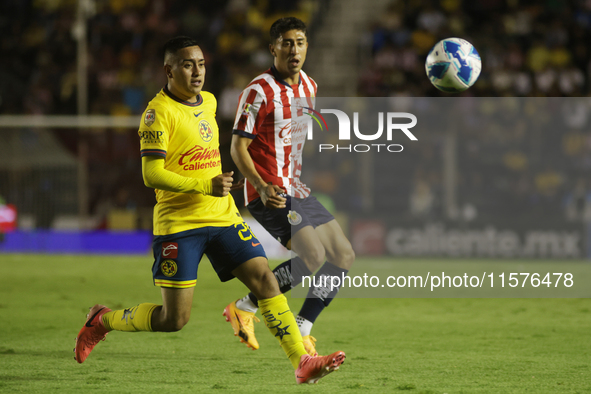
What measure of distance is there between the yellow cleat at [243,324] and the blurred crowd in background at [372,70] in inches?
300

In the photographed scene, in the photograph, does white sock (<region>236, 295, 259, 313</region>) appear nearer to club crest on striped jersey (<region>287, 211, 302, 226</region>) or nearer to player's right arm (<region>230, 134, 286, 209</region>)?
club crest on striped jersey (<region>287, 211, 302, 226</region>)

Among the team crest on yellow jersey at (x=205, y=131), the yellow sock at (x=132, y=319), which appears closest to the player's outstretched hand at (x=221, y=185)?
the team crest on yellow jersey at (x=205, y=131)

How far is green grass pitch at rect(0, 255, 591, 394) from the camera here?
14.8 feet

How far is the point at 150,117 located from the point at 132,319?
4.28ft

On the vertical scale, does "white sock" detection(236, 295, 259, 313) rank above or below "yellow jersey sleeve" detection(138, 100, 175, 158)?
below

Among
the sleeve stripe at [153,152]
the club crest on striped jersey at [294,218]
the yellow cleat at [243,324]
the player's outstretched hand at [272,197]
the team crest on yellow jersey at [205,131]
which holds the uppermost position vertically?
the team crest on yellow jersey at [205,131]

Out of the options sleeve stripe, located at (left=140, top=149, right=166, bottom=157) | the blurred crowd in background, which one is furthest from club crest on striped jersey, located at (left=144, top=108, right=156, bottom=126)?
the blurred crowd in background

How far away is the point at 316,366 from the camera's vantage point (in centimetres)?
406

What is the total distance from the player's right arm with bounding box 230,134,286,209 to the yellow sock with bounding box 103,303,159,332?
979 mm

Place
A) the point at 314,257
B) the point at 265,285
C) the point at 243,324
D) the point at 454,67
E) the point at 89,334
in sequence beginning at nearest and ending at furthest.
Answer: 1. the point at 265,285
2. the point at 89,334
3. the point at 314,257
4. the point at 243,324
5. the point at 454,67

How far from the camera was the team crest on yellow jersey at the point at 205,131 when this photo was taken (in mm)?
4539

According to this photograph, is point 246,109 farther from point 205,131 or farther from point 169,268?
point 169,268

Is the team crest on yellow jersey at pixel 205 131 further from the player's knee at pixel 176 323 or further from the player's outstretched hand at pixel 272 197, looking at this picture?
the player's knee at pixel 176 323

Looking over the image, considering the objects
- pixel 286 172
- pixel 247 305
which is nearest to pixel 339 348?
pixel 247 305
